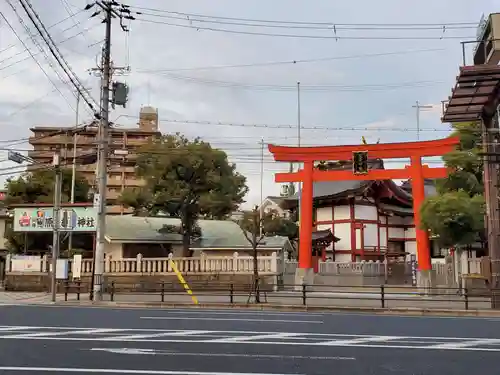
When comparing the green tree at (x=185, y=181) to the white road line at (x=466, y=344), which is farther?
the green tree at (x=185, y=181)

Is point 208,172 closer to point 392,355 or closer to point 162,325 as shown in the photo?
point 162,325

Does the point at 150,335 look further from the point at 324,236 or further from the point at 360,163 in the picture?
the point at 324,236

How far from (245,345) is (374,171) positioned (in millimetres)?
20400

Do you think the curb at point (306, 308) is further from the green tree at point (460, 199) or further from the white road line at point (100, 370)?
the white road line at point (100, 370)

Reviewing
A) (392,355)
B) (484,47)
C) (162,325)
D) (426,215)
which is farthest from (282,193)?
(392,355)

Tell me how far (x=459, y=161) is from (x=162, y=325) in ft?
55.0

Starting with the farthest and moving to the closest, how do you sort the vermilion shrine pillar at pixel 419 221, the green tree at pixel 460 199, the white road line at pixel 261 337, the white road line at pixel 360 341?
the vermilion shrine pillar at pixel 419 221 < the green tree at pixel 460 199 < the white road line at pixel 261 337 < the white road line at pixel 360 341

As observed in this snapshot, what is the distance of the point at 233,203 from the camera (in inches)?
1273

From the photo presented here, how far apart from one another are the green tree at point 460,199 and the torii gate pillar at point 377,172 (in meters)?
0.96

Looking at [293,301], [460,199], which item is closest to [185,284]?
[293,301]

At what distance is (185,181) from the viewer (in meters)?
31.7

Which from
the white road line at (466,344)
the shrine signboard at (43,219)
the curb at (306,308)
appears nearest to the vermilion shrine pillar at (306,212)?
the curb at (306,308)

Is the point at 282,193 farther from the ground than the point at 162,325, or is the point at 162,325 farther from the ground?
the point at 282,193

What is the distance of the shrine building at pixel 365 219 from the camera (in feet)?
133
